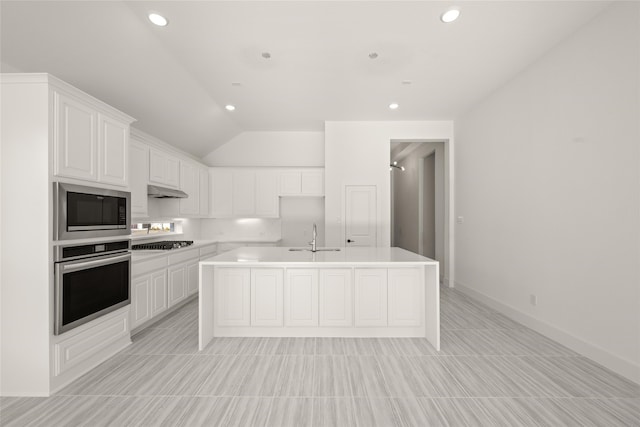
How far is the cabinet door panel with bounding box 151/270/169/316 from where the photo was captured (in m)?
3.20

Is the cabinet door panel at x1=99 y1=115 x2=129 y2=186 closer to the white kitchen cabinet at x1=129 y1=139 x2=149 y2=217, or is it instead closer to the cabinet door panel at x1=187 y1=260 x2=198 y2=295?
the white kitchen cabinet at x1=129 y1=139 x2=149 y2=217

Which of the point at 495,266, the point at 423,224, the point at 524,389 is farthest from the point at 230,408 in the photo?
the point at 423,224

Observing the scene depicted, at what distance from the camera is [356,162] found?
5137 millimetres

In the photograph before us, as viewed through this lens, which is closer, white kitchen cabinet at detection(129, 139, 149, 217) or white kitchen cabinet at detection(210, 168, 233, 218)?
white kitchen cabinet at detection(129, 139, 149, 217)

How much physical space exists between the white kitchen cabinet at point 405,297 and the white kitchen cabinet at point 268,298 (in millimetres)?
1208

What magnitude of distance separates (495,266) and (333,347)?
2668 mm

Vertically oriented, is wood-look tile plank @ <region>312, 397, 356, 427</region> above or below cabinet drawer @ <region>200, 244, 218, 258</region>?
below

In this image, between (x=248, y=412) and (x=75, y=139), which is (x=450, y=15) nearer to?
(x=75, y=139)

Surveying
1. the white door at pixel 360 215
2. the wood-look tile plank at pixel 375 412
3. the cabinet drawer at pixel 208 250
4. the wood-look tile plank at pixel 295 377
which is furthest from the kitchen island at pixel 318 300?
the white door at pixel 360 215

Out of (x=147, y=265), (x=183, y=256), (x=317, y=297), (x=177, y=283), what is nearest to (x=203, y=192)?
(x=183, y=256)

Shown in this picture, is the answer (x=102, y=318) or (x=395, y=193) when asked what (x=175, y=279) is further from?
(x=395, y=193)

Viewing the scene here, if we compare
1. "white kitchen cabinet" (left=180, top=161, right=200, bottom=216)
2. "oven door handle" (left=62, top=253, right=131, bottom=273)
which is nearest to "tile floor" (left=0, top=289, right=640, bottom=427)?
"oven door handle" (left=62, top=253, right=131, bottom=273)

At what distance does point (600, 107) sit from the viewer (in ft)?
7.86

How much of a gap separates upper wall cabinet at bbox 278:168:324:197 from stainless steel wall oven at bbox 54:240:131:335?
3131 millimetres
